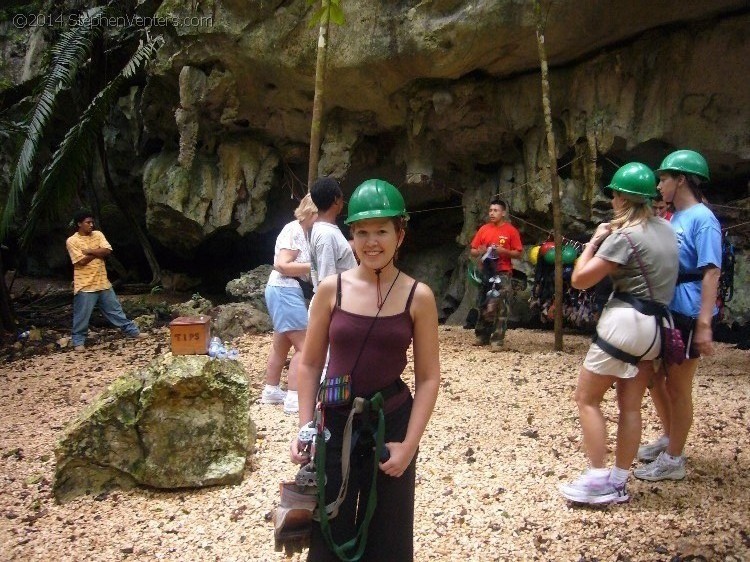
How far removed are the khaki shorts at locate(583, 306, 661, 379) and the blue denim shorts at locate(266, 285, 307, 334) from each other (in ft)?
7.53

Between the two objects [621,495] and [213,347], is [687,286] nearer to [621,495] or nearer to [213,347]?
[621,495]

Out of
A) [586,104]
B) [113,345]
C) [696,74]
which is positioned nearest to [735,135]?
[696,74]

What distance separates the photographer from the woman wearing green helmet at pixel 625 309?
2.63 m

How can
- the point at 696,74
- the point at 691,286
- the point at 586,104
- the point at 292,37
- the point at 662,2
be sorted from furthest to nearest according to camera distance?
the point at 292,37
the point at 586,104
the point at 696,74
the point at 662,2
the point at 691,286

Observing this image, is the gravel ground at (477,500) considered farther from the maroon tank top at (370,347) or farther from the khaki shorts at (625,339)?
the maroon tank top at (370,347)

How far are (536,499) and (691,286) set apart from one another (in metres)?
1.46

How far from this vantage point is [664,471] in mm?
3074

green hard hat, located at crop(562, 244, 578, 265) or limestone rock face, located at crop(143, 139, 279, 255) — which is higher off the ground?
limestone rock face, located at crop(143, 139, 279, 255)

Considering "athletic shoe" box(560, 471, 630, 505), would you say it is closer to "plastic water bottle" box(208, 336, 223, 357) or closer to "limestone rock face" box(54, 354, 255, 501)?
"limestone rock face" box(54, 354, 255, 501)

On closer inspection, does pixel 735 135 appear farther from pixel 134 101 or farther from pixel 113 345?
pixel 134 101

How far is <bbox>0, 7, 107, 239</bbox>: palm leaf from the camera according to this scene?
7.85m

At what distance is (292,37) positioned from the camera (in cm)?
838

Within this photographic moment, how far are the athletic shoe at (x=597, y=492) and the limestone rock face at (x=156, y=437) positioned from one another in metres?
1.95

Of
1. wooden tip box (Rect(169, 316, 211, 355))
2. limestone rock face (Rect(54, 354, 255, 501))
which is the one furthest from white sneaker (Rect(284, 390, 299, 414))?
wooden tip box (Rect(169, 316, 211, 355))
